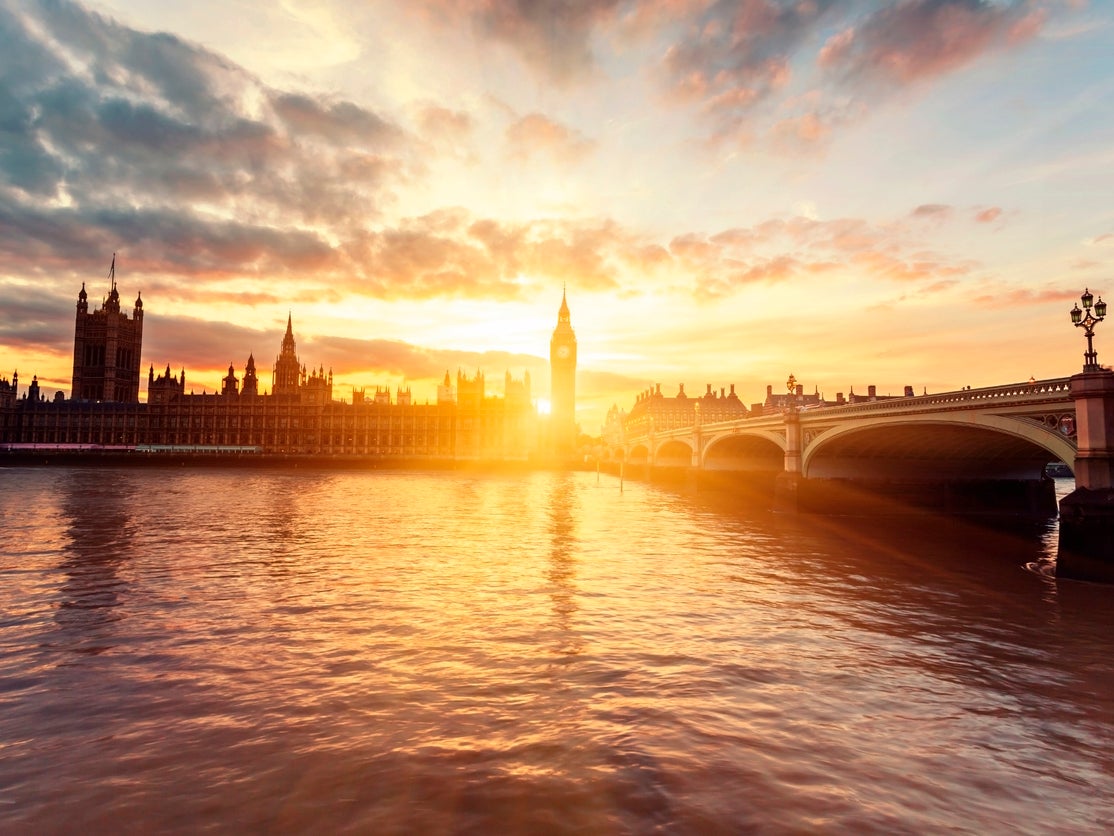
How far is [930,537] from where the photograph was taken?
31.1m

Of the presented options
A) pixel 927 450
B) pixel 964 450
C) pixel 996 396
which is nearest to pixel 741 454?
pixel 927 450

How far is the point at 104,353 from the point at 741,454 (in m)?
166

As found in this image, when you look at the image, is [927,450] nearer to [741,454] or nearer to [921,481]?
[921,481]

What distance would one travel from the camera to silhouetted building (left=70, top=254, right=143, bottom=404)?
158 metres

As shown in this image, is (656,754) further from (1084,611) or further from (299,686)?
(1084,611)

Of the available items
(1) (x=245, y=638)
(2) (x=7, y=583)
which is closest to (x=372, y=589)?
(1) (x=245, y=638)

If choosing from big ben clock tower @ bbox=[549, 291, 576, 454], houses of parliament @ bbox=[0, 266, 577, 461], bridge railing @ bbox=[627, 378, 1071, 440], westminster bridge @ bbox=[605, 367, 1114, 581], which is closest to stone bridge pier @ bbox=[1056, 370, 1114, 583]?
westminster bridge @ bbox=[605, 367, 1114, 581]

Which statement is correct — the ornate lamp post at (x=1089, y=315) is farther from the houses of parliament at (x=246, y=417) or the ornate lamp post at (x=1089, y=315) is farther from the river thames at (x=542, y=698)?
the houses of parliament at (x=246, y=417)

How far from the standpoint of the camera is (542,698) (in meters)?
8.48

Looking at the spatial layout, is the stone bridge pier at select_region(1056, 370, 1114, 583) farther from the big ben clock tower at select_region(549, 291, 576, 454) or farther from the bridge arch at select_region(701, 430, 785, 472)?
the big ben clock tower at select_region(549, 291, 576, 454)

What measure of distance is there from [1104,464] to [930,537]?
12181 millimetres

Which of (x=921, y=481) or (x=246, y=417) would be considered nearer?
(x=921, y=481)

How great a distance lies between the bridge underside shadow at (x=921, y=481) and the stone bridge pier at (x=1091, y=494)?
19843mm

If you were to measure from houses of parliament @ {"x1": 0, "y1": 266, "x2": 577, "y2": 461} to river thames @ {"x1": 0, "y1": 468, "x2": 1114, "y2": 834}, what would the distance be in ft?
404
